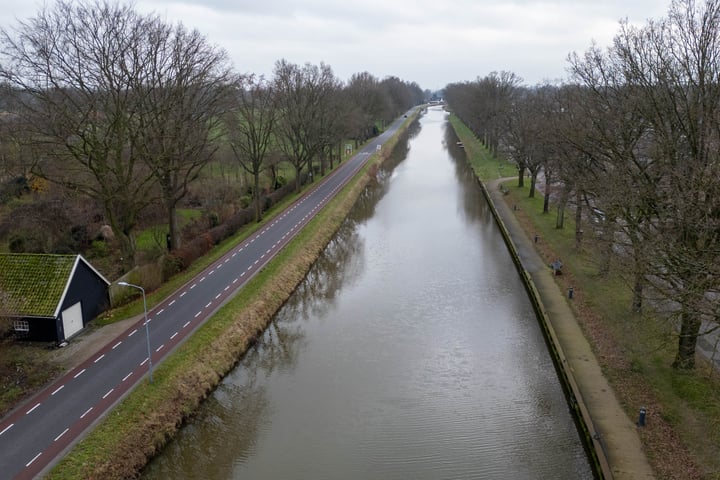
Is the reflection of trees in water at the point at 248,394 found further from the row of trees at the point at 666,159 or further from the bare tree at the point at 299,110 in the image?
the bare tree at the point at 299,110

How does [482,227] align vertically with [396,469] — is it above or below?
above

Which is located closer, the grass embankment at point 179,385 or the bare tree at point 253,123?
the grass embankment at point 179,385

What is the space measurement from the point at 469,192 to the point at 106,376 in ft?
137

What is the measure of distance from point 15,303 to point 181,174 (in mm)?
16943

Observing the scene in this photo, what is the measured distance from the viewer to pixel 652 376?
17.6 m

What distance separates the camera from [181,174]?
119 feet

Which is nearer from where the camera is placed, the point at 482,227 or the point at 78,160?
the point at 78,160

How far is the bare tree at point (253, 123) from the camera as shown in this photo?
39237mm

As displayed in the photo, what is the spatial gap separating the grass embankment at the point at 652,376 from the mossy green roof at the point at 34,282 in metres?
20.3

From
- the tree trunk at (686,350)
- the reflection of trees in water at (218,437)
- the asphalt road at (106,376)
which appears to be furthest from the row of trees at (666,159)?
the asphalt road at (106,376)

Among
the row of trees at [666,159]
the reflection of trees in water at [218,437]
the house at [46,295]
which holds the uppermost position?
the row of trees at [666,159]

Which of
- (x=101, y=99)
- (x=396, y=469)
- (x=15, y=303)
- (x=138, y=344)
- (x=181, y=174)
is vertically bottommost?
(x=396, y=469)

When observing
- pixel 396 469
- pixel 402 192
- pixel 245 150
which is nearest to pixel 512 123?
pixel 402 192

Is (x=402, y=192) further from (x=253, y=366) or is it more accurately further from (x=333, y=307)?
(x=253, y=366)
